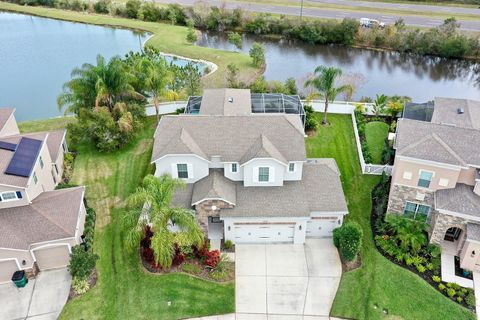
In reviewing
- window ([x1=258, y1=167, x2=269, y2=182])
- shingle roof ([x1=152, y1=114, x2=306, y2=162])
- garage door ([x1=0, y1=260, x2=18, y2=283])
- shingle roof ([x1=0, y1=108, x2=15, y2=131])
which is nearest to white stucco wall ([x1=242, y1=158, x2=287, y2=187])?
window ([x1=258, y1=167, x2=269, y2=182])

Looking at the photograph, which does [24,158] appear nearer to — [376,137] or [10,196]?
[10,196]

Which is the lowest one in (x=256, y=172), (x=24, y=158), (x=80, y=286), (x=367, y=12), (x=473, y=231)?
(x=80, y=286)

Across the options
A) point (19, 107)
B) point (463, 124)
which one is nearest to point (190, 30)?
point (19, 107)

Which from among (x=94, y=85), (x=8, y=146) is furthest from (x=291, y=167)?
(x=8, y=146)

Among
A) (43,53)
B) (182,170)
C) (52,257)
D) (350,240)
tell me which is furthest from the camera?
(43,53)

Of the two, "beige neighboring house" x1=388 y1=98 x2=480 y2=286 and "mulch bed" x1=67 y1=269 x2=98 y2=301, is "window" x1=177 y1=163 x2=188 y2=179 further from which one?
"beige neighboring house" x1=388 y1=98 x2=480 y2=286

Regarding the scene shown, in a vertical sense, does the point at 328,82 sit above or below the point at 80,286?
above

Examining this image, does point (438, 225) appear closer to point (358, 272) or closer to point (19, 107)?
point (358, 272)

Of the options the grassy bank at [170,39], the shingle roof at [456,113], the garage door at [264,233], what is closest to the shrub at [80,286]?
the garage door at [264,233]
